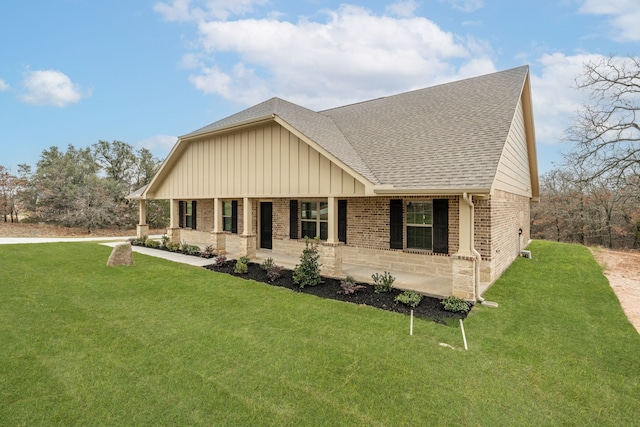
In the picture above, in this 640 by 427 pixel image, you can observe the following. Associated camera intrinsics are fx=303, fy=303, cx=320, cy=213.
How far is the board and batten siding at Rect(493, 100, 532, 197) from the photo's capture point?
27.2 ft

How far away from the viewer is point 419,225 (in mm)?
9297

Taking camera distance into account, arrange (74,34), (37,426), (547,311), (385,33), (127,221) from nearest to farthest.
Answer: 1. (37,426)
2. (547,311)
3. (385,33)
4. (74,34)
5. (127,221)

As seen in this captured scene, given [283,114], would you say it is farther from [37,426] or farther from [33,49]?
[33,49]

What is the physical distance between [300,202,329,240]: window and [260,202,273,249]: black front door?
6.07 ft

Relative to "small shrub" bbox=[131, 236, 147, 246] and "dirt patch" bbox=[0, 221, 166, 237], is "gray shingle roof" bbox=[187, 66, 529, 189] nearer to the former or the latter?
"small shrub" bbox=[131, 236, 147, 246]

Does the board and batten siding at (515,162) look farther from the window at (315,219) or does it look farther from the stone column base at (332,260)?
the window at (315,219)

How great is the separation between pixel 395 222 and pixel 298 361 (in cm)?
611

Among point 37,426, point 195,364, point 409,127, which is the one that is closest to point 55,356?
point 37,426

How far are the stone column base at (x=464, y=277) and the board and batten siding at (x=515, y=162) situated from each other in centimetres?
223

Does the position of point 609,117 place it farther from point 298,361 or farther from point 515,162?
point 298,361

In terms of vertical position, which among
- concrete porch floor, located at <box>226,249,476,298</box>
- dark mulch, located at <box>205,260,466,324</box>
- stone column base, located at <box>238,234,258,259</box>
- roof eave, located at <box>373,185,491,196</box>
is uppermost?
roof eave, located at <box>373,185,491,196</box>

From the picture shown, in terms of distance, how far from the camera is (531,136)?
500 inches

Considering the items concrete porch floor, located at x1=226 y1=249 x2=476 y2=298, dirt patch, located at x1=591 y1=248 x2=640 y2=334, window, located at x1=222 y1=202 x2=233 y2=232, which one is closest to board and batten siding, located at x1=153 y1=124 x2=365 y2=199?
window, located at x1=222 y1=202 x2=233 y2=232

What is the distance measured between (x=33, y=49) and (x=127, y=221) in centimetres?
1410
